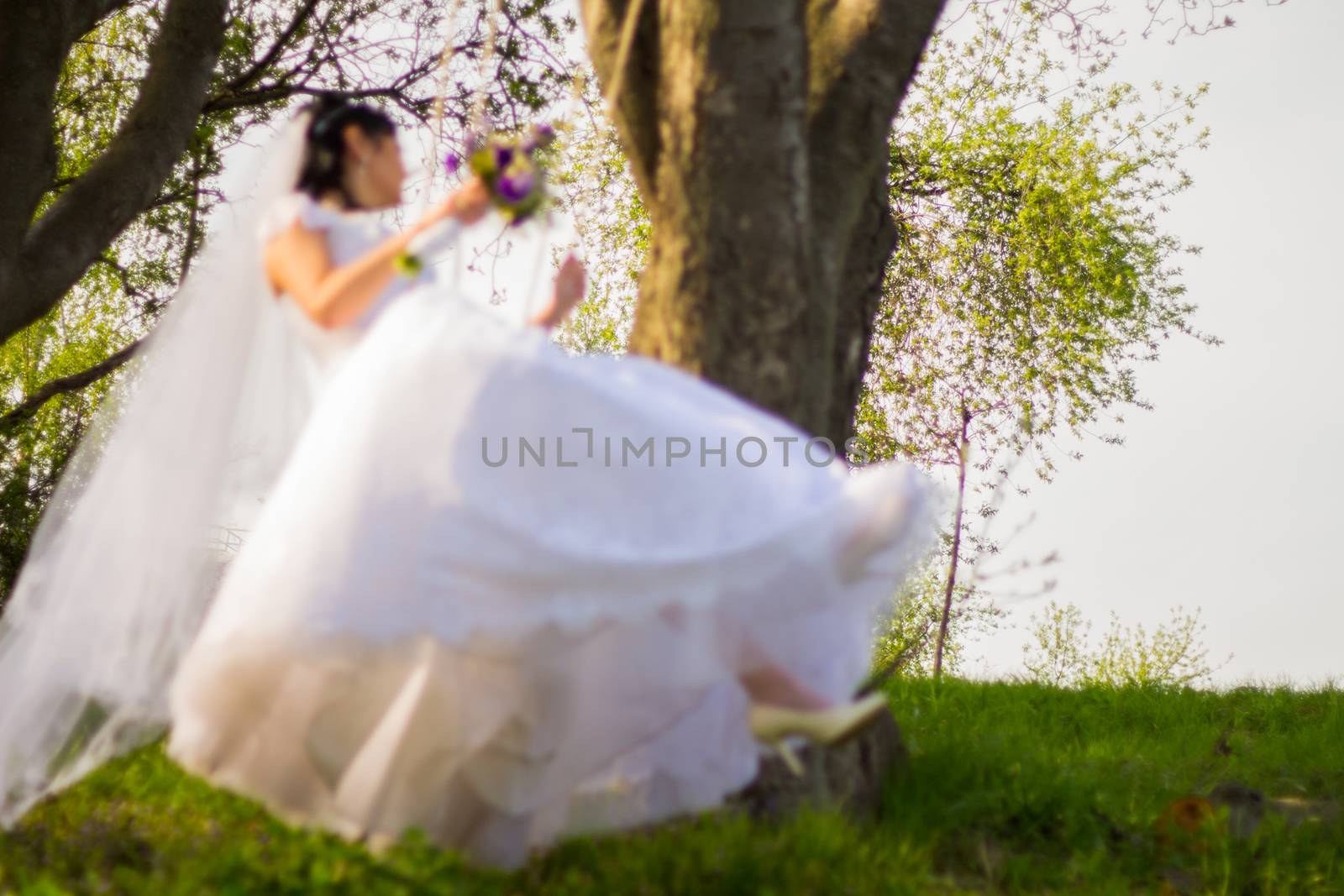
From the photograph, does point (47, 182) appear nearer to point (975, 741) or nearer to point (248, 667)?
point (248, 667)

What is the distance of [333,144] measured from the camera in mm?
3803

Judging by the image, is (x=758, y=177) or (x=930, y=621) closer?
(x=758, y=177)

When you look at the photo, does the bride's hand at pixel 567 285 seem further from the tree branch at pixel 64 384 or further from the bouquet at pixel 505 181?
the tree branch at pixel 64 384

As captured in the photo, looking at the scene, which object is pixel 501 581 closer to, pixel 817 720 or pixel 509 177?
pixel 817 720

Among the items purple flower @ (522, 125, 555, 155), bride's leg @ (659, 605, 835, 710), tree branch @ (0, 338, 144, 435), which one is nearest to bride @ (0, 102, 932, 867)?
bride's leg @ (659, 605, 835, 710)

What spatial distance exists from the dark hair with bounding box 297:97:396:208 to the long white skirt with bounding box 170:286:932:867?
0.69m

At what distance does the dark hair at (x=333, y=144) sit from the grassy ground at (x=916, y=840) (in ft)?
7.01

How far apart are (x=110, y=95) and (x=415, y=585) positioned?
1379cm

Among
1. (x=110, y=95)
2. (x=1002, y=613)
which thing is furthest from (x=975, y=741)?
(x=1002, y=613)

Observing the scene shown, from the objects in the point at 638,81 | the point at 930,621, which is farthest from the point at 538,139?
the point at 930,621

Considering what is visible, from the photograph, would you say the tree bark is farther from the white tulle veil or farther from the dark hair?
the dark hair

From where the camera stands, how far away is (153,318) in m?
13.6

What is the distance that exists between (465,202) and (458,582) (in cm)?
120

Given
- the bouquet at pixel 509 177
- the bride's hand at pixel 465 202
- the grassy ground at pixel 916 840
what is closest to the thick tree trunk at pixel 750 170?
the bouquet at pixel 509 177
